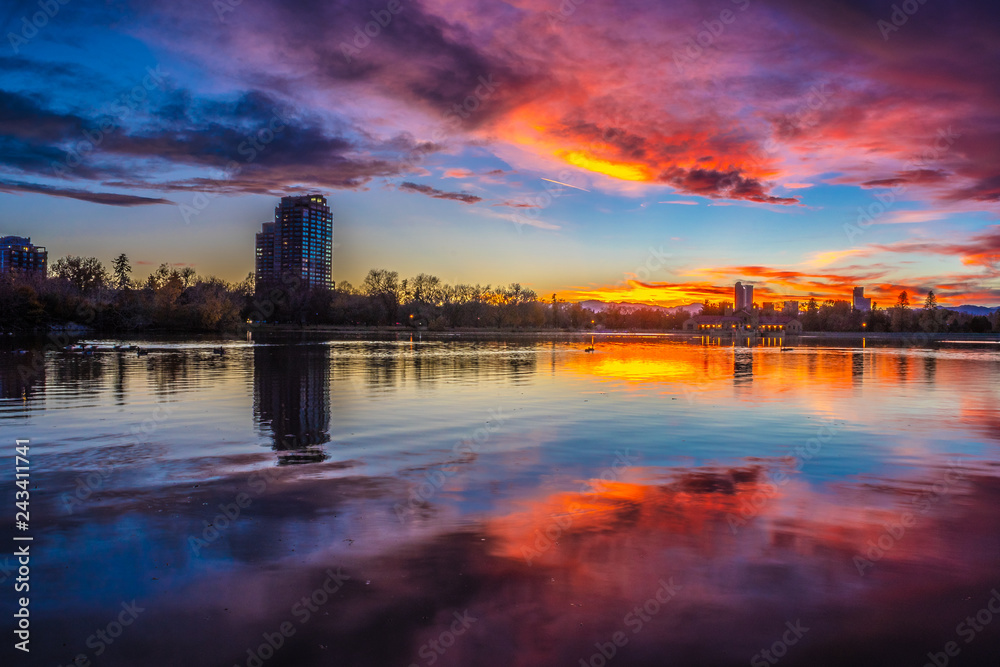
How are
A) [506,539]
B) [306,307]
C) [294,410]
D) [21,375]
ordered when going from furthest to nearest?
[306,307] < [21,375] < [294,410] < [506,539]

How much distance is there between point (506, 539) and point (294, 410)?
1272cm

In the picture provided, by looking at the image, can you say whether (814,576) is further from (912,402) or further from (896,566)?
(912,402)

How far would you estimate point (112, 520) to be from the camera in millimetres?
8453

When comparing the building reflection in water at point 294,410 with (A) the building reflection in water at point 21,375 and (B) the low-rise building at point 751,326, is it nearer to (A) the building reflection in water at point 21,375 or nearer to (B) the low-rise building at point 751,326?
(A) the building reflection in water at point 21,375

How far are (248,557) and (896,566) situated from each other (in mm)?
7680

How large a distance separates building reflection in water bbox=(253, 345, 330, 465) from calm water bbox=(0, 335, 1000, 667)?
0.79 ft

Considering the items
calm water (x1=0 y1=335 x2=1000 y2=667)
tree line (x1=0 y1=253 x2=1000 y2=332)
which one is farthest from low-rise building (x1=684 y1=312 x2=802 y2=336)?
calm water (x1=0 y1=335 x2=1000 y2=667)

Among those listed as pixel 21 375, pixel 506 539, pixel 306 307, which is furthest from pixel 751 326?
pixel 506 539

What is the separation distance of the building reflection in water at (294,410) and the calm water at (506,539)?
241 millimetres

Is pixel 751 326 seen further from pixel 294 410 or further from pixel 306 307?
pixel 294 410

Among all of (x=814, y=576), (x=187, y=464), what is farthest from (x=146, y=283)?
(x=814, y=576)

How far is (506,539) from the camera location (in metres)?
7.83

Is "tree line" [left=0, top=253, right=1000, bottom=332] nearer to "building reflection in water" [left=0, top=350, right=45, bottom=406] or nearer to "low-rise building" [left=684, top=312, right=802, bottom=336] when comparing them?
"low-rise building" [left=684, top=312, right=802, bottom=336]

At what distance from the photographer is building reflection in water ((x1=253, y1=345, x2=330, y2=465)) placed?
13.5 m
